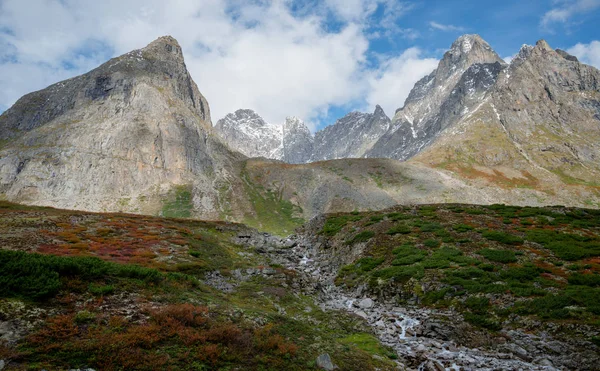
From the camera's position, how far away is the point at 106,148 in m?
166

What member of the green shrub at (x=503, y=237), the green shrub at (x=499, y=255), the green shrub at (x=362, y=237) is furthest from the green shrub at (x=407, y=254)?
the green shrub at (x=503, y=237)

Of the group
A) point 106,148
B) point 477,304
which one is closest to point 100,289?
point 477,304

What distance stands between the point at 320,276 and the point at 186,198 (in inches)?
5235

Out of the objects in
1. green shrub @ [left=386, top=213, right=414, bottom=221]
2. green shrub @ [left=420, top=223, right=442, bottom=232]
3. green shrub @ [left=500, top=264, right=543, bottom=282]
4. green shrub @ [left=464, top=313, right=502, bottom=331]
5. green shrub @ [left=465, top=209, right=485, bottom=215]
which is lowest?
green shrub @ [left=464, top=313, right=502, bottom=331]

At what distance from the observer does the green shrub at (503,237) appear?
29700 millimetres

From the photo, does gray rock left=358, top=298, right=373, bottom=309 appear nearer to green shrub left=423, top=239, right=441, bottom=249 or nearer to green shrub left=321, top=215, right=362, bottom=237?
green shrub left=423, top=239, right=441, bottom=249

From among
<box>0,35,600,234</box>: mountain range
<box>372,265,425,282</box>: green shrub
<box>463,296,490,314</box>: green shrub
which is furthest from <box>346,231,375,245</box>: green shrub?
<box>0,35,600,234</box>: mountain range

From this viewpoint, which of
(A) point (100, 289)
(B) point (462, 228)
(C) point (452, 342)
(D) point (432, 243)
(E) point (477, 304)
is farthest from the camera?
(B) point (462, 228)

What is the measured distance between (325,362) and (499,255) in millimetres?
21872

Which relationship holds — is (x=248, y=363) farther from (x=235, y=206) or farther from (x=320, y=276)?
(x=235, y=206)

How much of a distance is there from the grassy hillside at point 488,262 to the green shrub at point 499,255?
0.07 meters

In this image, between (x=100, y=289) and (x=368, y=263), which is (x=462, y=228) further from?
(x=100, y=289)

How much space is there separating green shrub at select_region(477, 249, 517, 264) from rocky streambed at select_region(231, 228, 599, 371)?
8789mm

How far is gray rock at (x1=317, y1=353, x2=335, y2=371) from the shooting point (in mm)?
12188
